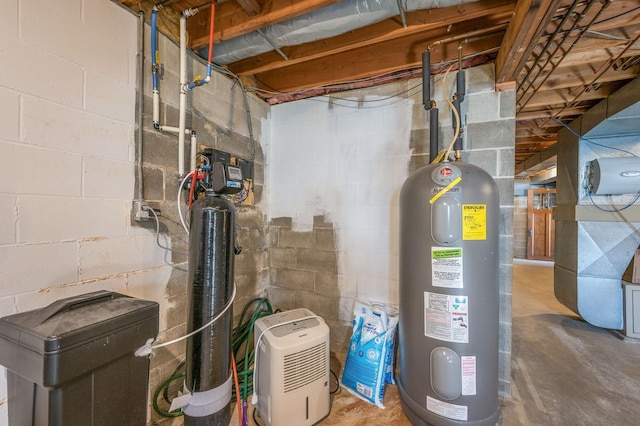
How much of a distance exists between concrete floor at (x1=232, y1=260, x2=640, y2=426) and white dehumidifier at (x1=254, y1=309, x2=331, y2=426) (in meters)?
0.20

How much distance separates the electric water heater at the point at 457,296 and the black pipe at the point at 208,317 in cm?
105

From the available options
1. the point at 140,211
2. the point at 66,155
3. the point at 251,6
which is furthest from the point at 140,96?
the point at 251,6

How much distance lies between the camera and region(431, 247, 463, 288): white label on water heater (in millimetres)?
1341

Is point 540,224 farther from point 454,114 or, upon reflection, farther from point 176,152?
point 176,152

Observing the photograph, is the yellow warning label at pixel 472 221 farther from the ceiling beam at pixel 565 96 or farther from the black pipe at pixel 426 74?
the ceiling beam at pixel 565 96

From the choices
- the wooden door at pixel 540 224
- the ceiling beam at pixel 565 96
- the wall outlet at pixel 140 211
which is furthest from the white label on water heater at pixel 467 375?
the wooden door at pixel 540 224

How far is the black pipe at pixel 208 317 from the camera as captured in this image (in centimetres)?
127

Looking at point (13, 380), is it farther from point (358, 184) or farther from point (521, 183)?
point (521, 183)

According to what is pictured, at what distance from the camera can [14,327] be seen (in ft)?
2.69

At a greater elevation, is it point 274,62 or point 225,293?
point 274,62

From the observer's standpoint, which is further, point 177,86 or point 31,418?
point 177,86

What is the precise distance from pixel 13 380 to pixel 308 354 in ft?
3.75

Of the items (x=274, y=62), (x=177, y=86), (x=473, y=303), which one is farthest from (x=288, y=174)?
(x=473, y=303)

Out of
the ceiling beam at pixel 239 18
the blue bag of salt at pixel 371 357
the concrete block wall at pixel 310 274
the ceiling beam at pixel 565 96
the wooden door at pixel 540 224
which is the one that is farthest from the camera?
the wooden door at pixel 540 224
